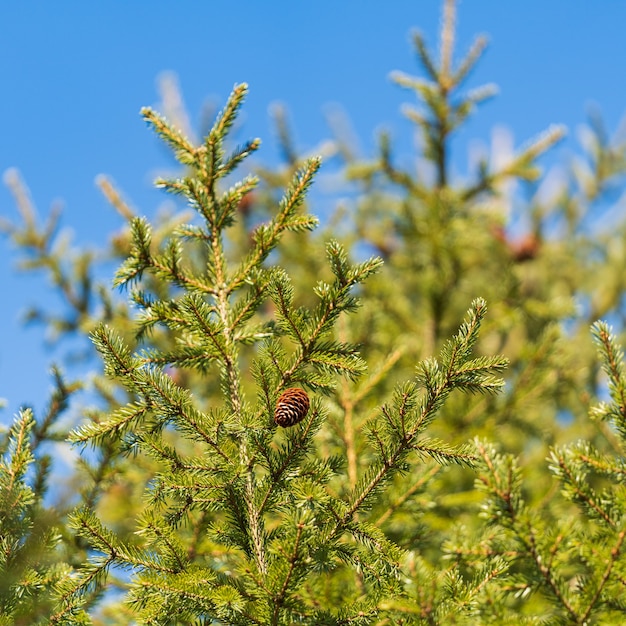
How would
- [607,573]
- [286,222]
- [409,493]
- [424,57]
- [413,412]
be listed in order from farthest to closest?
[424,57] → [409,493] → [286,222] → [413,412] → [607,573]

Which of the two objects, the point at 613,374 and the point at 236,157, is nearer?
the point at 613,374

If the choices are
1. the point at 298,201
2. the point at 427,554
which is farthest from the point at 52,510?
the point at 427,554

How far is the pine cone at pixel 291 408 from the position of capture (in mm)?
1790

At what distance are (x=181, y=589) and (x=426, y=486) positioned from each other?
1454 mm

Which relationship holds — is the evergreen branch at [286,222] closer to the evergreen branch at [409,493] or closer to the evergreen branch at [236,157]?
the evergreen branch at [236,157]

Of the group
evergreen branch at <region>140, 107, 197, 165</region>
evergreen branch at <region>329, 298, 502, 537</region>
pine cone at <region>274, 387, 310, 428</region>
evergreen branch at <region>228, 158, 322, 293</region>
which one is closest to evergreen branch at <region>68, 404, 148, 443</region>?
pine cone at <region>274, 387, 310, 428</region>

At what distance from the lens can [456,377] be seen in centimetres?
174

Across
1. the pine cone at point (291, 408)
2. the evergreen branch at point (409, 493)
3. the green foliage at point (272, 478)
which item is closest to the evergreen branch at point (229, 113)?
the green foliage at point (272, 478)

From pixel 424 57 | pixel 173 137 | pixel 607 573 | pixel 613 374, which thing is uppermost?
pixel 424 57

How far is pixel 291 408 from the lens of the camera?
1797mm

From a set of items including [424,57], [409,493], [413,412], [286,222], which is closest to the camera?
[413,412]

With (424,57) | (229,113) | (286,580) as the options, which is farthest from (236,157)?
(424,57)

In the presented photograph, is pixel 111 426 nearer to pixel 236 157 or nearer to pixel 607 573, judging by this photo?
pixel 236 157

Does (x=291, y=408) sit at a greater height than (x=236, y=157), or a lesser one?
lesser
